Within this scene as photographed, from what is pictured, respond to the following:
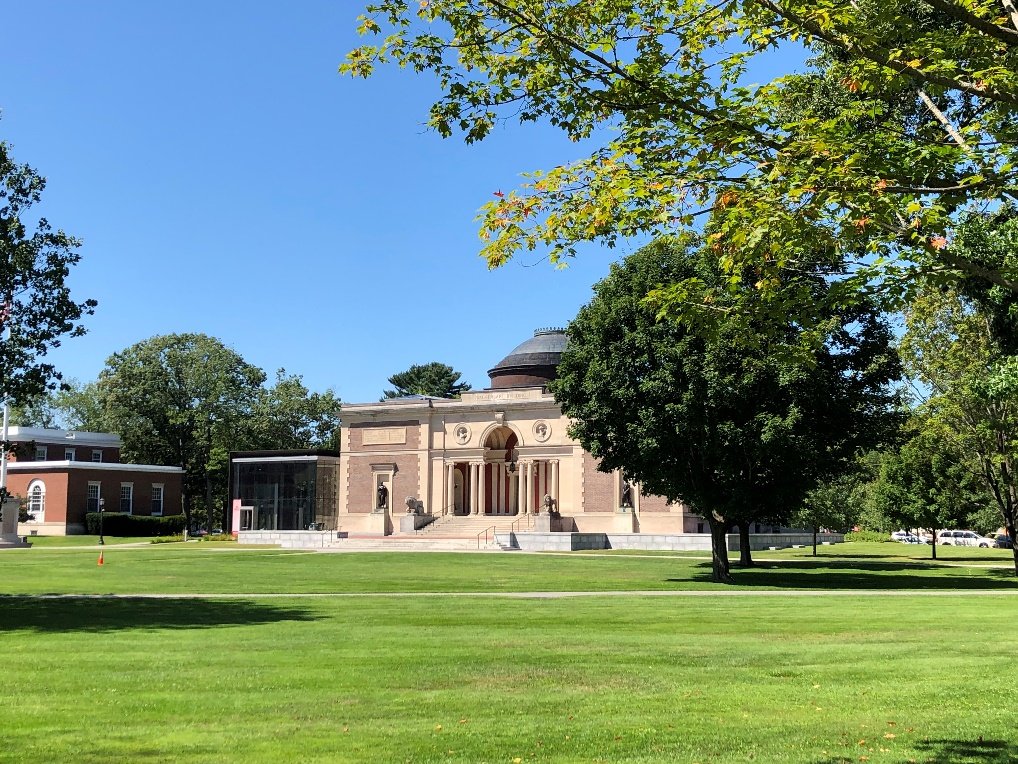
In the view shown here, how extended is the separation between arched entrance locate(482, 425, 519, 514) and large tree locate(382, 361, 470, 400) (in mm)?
48647

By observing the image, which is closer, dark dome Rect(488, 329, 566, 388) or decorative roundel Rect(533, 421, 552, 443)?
decorative roundel Rect(533, 421, 552, 443)

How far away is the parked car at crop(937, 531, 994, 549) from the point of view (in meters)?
80.4

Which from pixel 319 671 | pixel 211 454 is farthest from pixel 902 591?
pixel 211 454

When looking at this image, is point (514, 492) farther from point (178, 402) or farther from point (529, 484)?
point (178, 402)

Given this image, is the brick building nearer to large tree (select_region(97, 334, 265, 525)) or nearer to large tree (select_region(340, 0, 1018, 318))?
large tree (select_region(97, 334, 265, 525))

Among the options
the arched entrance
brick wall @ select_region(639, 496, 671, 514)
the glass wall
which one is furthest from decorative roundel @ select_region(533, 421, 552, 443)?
the glass wall

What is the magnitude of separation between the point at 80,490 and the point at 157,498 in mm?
7495

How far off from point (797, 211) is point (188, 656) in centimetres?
995

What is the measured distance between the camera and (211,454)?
288ft

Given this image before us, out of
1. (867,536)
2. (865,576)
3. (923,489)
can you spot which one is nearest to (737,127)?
(865,576)

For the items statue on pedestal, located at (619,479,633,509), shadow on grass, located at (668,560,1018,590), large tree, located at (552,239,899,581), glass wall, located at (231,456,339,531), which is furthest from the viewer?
glass wall, located at (231,456,339,531)

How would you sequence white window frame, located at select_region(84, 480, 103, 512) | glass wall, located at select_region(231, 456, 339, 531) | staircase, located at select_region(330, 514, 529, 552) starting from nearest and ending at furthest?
1. staircase, located at select_region(330, 514, 529, 552)
2. glass wall, located at select_region(231, 456, 339, 531)
3. white window frame, located at select_region(84, 480, 103, 512)

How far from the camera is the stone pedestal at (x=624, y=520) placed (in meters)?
62.0

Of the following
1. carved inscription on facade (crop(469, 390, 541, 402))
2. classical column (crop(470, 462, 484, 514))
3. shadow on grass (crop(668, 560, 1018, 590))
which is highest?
carved inscription on facade (crop(469, 390, 541, 402))
